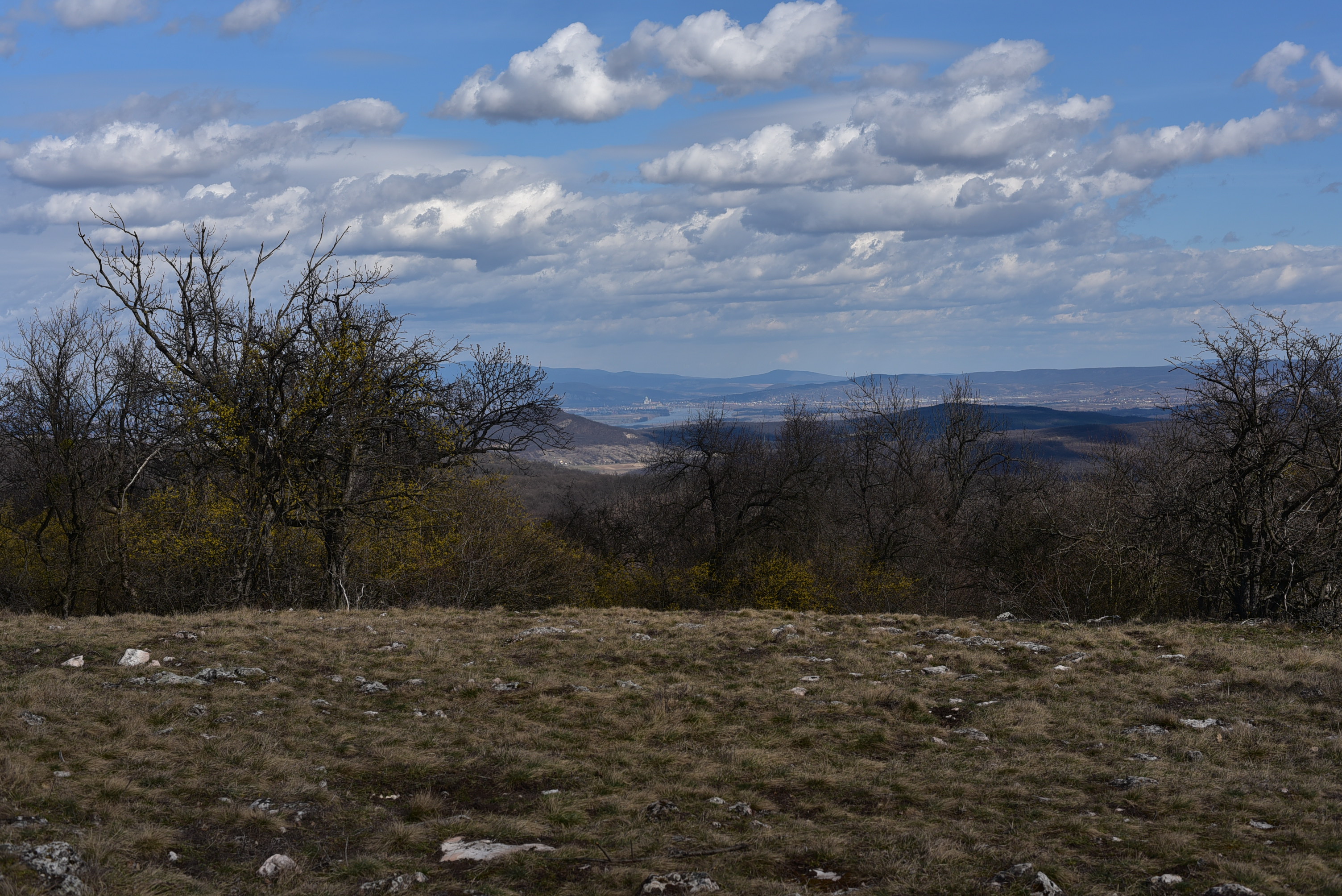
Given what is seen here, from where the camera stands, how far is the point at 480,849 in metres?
6.22

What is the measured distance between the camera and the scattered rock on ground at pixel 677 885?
5441mm

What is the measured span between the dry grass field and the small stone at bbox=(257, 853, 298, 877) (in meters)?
0.08

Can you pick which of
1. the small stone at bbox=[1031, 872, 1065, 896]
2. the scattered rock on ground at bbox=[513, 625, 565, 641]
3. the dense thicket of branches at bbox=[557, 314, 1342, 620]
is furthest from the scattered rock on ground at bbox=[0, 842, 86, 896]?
the dense thicket of branches at bbox=[557, 314, 1342, 620]

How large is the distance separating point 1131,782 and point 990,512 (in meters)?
38.6

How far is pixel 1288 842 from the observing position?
6230 mm

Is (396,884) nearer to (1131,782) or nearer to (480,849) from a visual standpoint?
(480,849)

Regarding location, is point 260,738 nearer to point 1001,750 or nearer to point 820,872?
point 820,872

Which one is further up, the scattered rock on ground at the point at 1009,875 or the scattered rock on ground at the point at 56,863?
the scattered rock on ground at the point at 56,863

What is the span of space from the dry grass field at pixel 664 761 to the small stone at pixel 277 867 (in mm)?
80

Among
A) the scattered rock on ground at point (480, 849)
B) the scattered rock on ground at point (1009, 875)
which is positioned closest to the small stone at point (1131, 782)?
the scattered rock on ground at point (1009, 875)

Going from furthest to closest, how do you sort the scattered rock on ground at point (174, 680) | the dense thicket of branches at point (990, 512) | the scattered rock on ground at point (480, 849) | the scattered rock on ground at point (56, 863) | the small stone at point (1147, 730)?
the dense thicket of branches at point (990, 512), the scattered rock on ground at point (174, 680), the small stone at point (1147, 730), the scattered rock on ground at point (480, 849), the scattered rock on ground at point (56, 863)

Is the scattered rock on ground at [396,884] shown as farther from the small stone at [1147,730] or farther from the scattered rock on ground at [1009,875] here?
the small stone at [1147,730]

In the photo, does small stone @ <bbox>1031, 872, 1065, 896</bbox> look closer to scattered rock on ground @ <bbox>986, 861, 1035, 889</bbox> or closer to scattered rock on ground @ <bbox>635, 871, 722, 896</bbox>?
scattered rock on ground @ <bbox>986, 861, 1035, 889</bbox>

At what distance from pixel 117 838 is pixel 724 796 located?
184 inches
